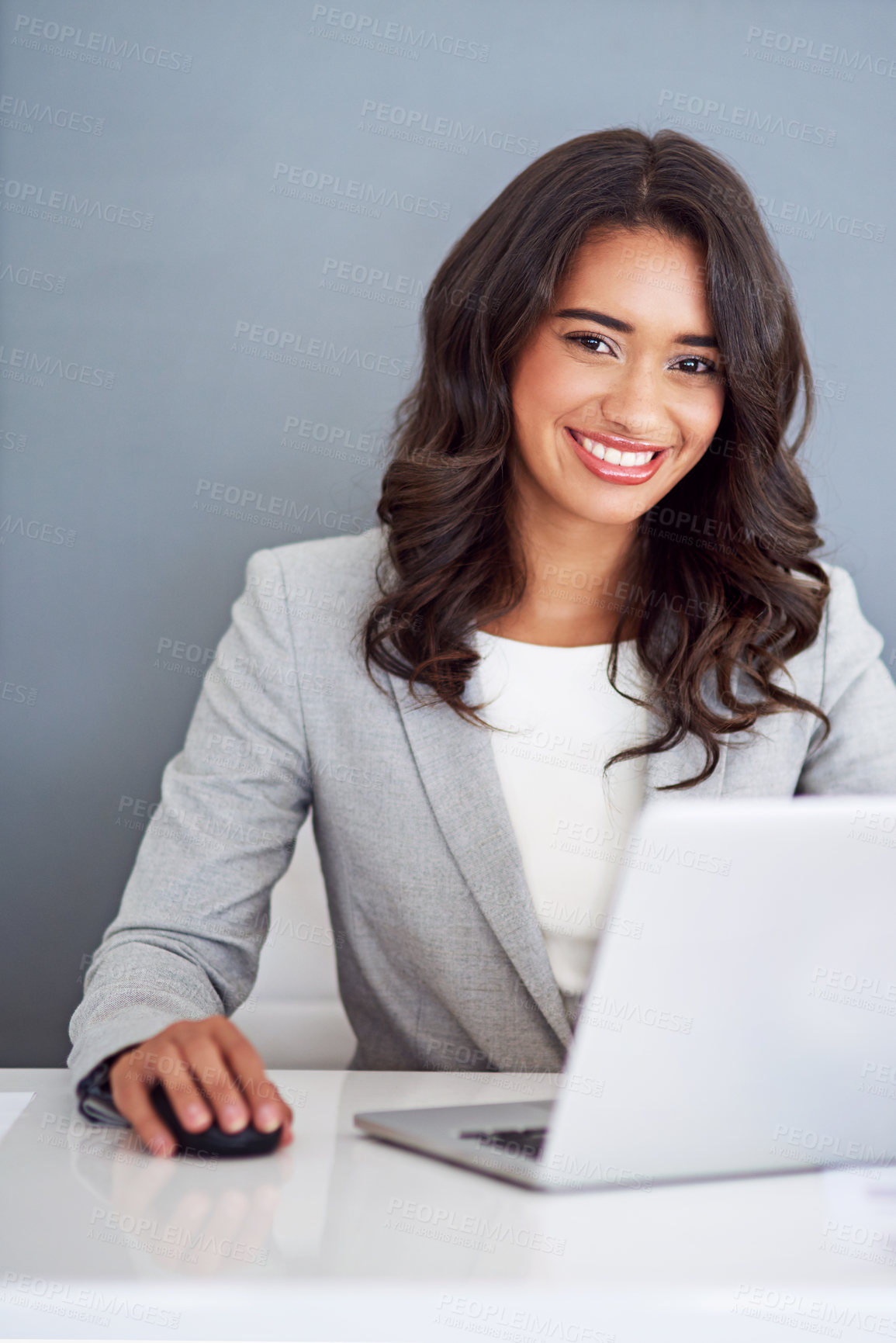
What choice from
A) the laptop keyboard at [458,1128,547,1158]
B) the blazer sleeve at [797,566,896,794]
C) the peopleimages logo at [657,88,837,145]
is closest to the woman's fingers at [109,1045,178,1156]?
the laptop keyboard at [458,1128,547,1158]

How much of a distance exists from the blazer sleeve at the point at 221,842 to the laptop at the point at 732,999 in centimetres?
47

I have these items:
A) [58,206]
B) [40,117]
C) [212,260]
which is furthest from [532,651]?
[40,117]

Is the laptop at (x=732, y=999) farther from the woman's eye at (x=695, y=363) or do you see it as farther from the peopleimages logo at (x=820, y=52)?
the peopleimages logo at (x=820, y=52)

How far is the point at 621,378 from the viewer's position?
148 centimetres

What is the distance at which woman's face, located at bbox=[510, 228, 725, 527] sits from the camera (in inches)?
57.2

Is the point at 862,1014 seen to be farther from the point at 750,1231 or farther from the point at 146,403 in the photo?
the point at 146,403

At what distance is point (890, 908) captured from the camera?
0.75 meters

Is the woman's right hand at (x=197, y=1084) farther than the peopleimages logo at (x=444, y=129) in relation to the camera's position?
No

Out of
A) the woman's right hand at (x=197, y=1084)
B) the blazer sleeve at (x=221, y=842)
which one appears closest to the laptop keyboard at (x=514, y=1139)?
the woman's right hand at (x=197, y=1084)

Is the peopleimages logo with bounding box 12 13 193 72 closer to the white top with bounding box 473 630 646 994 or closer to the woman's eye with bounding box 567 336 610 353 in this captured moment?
the woman's eye with bounding box 567 336 610 353

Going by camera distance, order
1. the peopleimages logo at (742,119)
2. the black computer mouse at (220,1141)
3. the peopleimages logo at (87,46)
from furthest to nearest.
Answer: the peopleimages logo at (742,119) → the peopleimages logo at (87,46) → the black computer mouse at (220,1141)

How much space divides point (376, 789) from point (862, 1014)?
31.1 inches

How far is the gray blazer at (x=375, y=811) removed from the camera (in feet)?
4.45

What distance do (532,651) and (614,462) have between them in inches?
10.9
